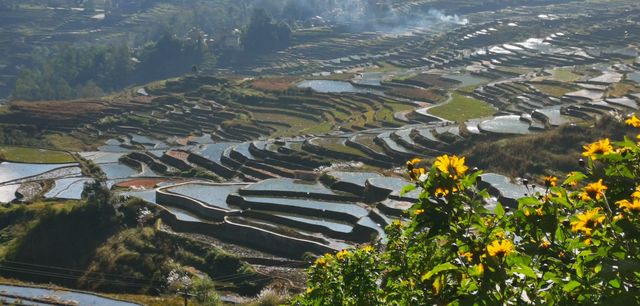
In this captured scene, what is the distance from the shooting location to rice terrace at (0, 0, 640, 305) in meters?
4.90

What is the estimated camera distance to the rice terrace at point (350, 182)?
16.1 feet

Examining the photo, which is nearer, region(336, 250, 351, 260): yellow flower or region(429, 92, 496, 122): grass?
region(336, 250, 351, 260): yellow flower

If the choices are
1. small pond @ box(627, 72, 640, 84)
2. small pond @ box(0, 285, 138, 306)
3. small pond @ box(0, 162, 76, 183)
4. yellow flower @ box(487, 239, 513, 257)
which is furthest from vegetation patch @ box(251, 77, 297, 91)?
yellow flower @ box(487, 239, 513, 257)

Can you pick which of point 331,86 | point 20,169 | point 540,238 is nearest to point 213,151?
point 20,169

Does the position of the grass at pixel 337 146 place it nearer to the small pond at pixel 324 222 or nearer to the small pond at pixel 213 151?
the small pond at pixel 213 151

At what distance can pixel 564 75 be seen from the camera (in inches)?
2313

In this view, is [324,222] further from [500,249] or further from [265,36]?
[265,36]

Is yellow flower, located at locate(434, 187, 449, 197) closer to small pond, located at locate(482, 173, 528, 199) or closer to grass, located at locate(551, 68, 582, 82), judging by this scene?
small pond, located at locate(482, 173, 528, 199)

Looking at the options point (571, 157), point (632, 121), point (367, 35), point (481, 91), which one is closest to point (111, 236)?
point (571, 157)

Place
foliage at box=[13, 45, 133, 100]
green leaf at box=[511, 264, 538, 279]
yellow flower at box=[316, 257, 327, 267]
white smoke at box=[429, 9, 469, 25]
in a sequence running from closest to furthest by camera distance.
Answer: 1. green leaf at box=[511, 264, 538, 279]
2. yellow flower at box=[316, 257, 327, 267]
3. foliage at box=[13, 45, 133, 100]
4. white smoke at box=[429, 9, 469, 25]

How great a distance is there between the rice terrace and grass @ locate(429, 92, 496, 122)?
1.04 feet

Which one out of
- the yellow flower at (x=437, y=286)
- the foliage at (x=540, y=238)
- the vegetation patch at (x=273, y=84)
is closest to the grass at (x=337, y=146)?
the vegetation patch at (x=273, y=84)

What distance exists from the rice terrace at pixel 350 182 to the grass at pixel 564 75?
45cm

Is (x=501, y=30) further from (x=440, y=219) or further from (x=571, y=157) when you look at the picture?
(x=440, y=219)
